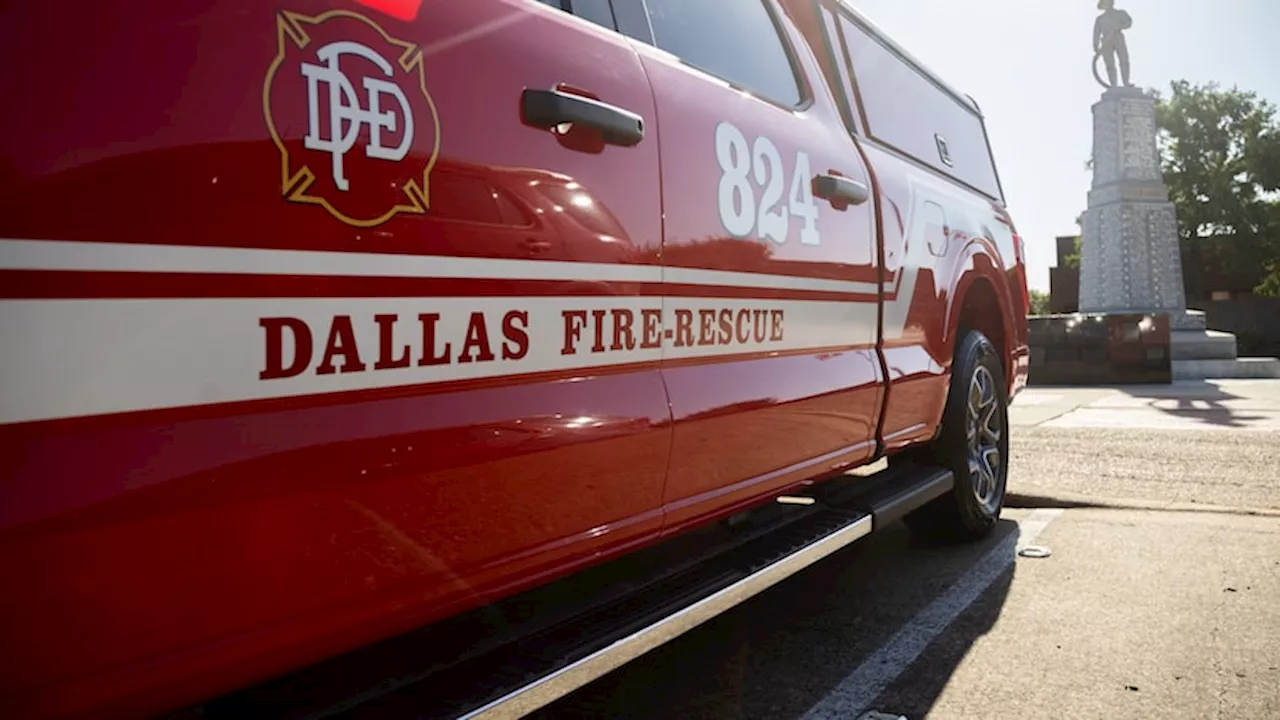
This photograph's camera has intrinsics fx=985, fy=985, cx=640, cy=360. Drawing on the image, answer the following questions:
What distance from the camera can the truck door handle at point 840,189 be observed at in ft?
9.02

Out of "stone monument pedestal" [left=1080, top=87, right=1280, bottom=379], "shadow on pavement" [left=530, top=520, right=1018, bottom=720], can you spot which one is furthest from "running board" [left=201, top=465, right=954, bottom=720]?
"stone monument pedestal" [left=1080, top=87, right=1280, bottom=379]

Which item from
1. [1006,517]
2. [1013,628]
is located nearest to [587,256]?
[1013,628]

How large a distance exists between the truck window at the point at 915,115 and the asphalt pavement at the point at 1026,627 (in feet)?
5.35

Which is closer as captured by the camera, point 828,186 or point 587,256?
point 587,256

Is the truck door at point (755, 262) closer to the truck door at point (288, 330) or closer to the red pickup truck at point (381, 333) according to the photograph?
the red pickup truck at point (381, 333)

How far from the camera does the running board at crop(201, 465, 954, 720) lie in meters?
1.52

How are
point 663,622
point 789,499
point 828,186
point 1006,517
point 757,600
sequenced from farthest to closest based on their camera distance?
point 1006,517 < point 789,499 < point 757,600 < point 828,186 < point 663,622

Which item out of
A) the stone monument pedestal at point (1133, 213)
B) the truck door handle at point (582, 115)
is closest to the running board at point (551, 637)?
the truck door handle at point (582, 115)

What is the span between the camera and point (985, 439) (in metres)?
4.41

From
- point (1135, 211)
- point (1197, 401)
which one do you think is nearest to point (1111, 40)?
point (1135, 211)

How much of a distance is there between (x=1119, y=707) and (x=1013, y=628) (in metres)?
0.63

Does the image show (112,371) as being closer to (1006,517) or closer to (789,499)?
(789,499)

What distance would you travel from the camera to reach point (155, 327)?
1150mm

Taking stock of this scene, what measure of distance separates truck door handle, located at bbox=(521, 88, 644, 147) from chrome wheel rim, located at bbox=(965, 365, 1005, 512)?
2.58 metres
